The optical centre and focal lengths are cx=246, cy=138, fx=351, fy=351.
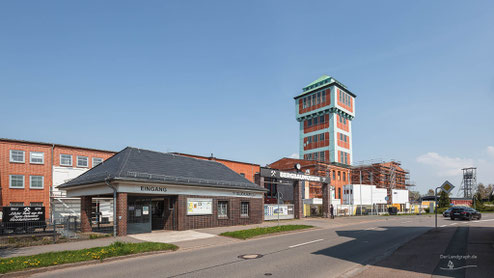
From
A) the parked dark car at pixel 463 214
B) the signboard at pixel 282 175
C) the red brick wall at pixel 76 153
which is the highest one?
the red brick wall at pixel 76 153

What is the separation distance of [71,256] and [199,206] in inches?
483

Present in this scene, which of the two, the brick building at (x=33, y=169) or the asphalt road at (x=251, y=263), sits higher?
the brick building at (x=33, y=169)

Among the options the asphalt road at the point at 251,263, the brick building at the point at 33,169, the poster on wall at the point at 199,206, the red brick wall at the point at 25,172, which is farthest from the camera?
the brick building at the point at 33,169

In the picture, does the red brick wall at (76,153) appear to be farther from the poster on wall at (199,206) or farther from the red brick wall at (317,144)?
the red brick wall at (317,144)

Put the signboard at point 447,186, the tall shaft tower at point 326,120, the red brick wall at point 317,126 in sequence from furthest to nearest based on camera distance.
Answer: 1. the red brick wall at point 317,126
2. the tall shaft tower at point 326,120
3. the signboard at point 447,186

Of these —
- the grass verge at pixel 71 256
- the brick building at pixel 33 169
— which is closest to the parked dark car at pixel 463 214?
the grass verge at pixel 71 256

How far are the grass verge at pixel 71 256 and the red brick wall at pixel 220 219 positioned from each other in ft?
25.2

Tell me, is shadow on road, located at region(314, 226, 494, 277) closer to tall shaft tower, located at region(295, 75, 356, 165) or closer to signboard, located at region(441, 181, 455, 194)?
signboard, located at region(441, 181, 455, 194)

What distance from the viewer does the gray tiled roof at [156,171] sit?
2166 cm

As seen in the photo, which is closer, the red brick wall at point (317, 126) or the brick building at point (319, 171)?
the brick building at point (319, 171)

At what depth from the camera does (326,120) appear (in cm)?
7650

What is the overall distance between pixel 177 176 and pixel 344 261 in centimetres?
1467

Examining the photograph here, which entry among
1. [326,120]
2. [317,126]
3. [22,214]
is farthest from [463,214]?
[317,126]

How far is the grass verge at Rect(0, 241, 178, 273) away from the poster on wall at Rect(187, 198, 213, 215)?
8.21 m
